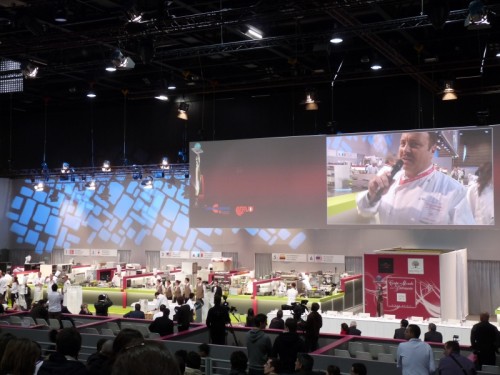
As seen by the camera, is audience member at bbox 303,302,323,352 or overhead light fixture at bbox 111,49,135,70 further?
overhead light fixture at bbox 111,49,135,70

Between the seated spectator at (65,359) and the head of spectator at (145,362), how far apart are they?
1.56m

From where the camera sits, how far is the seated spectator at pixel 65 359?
290 cm

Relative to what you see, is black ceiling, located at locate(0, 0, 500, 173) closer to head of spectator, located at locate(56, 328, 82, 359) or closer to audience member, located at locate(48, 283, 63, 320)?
audience member, located at locate(48, 283, 63, 320)

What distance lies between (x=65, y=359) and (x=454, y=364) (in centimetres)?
431

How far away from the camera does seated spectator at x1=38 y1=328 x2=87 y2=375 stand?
290 cm

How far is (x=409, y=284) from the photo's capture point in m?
14.9

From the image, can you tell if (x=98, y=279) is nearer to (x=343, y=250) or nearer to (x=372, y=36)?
(x=343, y=250)

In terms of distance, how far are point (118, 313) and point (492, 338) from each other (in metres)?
13.0

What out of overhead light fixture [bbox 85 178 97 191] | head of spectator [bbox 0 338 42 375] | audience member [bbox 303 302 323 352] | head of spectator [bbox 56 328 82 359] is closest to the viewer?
head of spectator [bbox 0 338 42 375]

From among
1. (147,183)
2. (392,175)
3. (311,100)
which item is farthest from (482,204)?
(147,183)

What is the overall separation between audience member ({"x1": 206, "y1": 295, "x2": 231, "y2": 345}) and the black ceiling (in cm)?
473

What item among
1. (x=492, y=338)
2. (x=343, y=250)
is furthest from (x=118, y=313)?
(x=492, y=338)

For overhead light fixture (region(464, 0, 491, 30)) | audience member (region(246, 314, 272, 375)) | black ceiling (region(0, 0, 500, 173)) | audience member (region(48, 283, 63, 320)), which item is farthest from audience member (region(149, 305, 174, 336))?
overhead light fixture (region(464, 0, 491, 30))

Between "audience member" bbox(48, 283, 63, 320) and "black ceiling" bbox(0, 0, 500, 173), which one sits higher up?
"black ceiling" bbox(0, 0, 500, 173)
